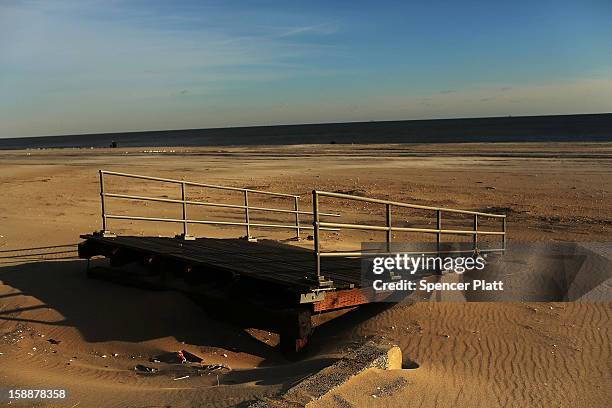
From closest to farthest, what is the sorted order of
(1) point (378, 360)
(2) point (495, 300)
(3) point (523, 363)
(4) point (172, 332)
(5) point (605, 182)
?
1. (1) point (378, 360)
2. (3) point (523, 363)
3. (4) point (172, 332)
4. (2) point (495, 300)
5. (5) point (605, 182)

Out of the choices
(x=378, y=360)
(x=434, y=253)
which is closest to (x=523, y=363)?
(x=378, y=360)

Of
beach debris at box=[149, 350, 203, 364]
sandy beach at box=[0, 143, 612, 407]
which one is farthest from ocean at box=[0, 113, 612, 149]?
beach debris at box=[149, 350, 203, 364]

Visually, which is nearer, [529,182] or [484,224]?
[484,224]

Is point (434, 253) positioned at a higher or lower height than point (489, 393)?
higher

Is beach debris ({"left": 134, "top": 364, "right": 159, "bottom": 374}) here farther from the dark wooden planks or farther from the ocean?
the ocean

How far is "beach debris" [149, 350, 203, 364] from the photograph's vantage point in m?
6.11

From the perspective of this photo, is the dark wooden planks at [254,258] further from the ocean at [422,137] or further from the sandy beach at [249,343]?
the ocean at [422,137]

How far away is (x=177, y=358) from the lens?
6.17 metres

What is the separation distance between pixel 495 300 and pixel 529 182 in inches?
597

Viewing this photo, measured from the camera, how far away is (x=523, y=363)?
625 cm

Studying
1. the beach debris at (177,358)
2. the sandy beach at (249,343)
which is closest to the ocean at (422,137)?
the sandy beach at (249,343)

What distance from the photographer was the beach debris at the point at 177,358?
611cm

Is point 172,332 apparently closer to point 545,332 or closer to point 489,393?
point 489,393

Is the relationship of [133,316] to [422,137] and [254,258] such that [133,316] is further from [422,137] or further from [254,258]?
[422,137]
